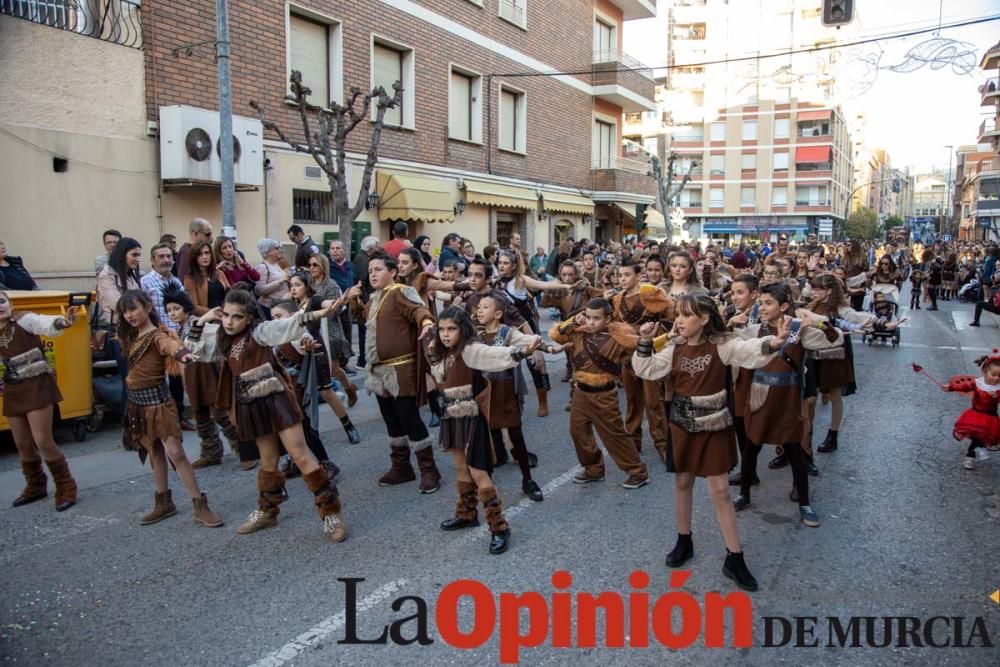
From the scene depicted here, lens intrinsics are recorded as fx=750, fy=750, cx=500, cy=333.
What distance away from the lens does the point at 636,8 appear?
25.4 meters

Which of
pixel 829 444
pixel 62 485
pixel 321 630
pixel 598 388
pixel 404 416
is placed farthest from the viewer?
pixel 829 444

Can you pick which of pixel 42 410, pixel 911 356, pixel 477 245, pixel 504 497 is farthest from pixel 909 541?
pixel 477 245

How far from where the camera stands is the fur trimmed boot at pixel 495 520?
454 cm

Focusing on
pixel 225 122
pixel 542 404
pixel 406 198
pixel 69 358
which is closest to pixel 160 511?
→ pixel 69 358

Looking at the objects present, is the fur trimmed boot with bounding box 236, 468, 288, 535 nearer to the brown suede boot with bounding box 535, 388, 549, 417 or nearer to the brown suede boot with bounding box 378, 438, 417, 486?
the brown suede boot with bounding box 378, 438, 417, 486

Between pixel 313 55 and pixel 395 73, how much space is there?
2.37 metres

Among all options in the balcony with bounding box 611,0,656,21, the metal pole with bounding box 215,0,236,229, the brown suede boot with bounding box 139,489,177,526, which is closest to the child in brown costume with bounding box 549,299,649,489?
the brown suede boot with bounding box 139,489,177,526

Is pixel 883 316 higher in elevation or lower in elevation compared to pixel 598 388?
higher

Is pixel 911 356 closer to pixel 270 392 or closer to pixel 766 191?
pixel 270 392

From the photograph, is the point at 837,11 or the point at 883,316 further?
the point at 837,11

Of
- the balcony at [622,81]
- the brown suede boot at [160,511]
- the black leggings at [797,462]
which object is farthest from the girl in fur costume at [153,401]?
the balcony at [622,81]

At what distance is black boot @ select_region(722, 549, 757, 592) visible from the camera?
404 cm

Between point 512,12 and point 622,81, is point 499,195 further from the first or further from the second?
point 622,81

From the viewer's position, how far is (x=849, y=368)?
6465 mm
